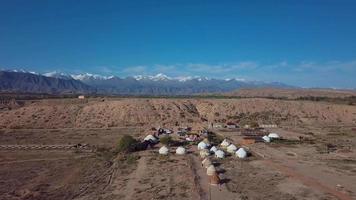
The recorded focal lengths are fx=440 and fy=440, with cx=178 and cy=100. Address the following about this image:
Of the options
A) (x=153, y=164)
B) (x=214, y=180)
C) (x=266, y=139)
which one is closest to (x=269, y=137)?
(x=266, y=139)

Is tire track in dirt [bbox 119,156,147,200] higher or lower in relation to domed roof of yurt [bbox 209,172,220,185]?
lower

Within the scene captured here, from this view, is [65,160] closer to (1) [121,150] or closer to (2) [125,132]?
(1) [121,150]

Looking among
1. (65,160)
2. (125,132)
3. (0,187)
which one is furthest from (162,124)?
(0,187)

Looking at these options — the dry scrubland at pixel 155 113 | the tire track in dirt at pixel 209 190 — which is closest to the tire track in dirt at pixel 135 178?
the tire track in dirt at pixel 209 190

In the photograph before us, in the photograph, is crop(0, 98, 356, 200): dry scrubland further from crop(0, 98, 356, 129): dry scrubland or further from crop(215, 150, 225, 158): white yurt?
crop(215, 150, 225, 158): white yurt

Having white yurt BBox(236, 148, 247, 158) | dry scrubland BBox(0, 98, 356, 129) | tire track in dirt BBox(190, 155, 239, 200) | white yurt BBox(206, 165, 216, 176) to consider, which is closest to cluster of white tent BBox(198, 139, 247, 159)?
white yurt BBox(236, 148, 247, 158)

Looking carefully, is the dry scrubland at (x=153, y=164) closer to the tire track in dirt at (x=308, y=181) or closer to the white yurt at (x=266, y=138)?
the tire track in dirt at (x=308, y=181)

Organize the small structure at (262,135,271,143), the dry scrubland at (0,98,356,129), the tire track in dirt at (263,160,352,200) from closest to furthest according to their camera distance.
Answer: the tire track in dirt at (263,160,352,200)
the small structure at (262,135,271,143)
the dry scrubland at (0,98,356,129)
